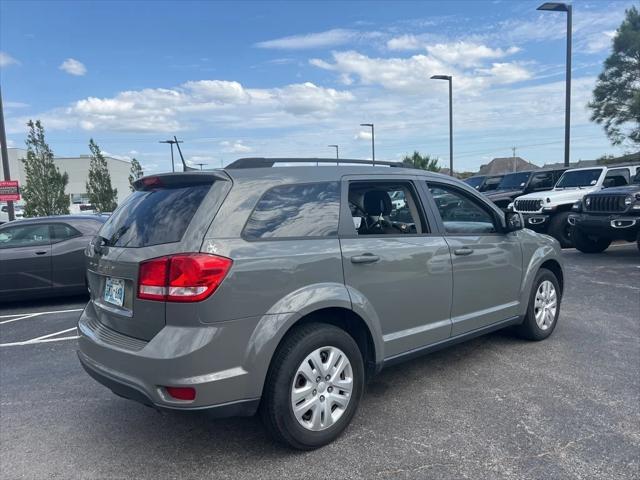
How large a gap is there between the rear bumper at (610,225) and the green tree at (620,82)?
66.5 feet

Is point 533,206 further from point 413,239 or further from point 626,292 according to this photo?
point 413,239

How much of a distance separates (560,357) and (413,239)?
6.66 ft

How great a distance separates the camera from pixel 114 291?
10.1 feet

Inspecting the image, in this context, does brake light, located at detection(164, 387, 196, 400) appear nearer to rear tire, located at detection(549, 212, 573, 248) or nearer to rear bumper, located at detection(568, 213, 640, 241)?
rear bumper, located at detection(568, 213, 640, 241)

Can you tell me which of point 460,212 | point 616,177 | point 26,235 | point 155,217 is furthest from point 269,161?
point 616,177

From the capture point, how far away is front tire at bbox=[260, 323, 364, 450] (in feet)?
9.51

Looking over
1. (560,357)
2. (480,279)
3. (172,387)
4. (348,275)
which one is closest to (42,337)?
(172,387)

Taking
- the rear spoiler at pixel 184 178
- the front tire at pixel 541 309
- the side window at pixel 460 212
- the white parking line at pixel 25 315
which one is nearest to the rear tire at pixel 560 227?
the front tire at pixel 541 309

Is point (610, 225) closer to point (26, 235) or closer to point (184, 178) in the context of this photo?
point (184, 178)

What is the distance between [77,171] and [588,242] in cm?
6670

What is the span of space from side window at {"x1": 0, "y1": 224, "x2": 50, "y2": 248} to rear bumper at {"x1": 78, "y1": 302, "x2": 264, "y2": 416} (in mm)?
5761

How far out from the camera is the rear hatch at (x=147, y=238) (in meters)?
2.80

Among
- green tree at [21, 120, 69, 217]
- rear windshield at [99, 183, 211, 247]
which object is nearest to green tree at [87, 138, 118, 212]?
green tree at [21, 120, 69, 217]

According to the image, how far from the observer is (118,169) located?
70.9 meters
